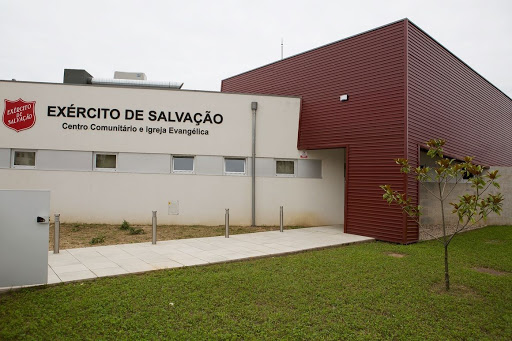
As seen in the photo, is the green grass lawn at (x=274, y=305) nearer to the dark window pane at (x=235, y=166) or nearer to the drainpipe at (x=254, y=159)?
the drainpipe at (x=254, y=159)

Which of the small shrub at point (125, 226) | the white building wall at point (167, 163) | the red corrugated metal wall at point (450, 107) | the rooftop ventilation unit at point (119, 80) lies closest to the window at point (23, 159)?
the white building wall at point (167, 163)

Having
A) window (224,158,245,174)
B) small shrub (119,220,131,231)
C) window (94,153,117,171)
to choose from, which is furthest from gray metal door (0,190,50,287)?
window (224,158,245,174)

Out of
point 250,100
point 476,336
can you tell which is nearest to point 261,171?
point 250,100

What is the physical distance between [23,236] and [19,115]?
8432 millimetres

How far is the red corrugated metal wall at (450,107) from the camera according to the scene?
34.7 ft

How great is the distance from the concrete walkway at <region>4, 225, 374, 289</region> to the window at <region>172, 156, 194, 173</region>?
10.8 feet

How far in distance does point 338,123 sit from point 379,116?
4.91ft

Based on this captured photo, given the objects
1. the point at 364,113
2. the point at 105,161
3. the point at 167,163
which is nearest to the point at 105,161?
the point at 105,161

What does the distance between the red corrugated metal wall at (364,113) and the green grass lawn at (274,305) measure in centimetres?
346

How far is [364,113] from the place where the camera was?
36.9 ft

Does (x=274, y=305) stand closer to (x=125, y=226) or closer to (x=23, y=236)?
(x=23, y=236)

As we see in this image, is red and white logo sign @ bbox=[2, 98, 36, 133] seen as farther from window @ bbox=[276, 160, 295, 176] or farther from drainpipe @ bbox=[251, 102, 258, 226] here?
window @ bbox=[276, 160, 295, 176]

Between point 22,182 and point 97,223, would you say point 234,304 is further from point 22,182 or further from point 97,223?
point 22,182

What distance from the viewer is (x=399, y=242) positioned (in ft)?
33.3
